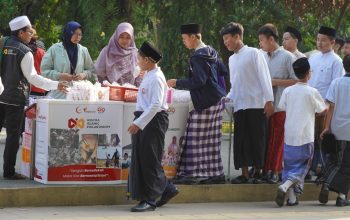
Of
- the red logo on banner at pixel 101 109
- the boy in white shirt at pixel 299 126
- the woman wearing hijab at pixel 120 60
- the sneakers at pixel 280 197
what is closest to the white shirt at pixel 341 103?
the boy in white shirt at pixel 299 126

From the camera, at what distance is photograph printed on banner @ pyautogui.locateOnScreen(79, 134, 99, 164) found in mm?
11016

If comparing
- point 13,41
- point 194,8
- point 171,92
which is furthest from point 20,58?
point 194,8

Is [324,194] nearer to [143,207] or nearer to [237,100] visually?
[237,100]

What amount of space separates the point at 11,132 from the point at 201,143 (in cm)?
217

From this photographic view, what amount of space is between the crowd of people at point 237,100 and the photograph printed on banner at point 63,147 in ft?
1.72

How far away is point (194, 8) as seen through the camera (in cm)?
2038

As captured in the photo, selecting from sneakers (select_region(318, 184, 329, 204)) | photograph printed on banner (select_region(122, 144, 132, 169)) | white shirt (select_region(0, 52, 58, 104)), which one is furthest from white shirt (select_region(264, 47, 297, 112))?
white shirt (select_region(0, 52, 58, 104))

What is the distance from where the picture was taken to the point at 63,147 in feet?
35.9

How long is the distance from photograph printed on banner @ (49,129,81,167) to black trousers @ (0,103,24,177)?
59 centimetres

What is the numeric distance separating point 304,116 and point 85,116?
2.49 metres

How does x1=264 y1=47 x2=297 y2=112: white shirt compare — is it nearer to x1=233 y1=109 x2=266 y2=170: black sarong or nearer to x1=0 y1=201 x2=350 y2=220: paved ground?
x1=233 y1=109 x2=266 y2=170: black sarong

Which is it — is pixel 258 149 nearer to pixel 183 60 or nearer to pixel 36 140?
pixel 36 140

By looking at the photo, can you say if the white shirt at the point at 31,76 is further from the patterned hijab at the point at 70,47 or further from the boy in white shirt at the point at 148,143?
the boy in white shirt at the point at 148,143

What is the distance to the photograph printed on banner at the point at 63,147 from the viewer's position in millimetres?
10930
